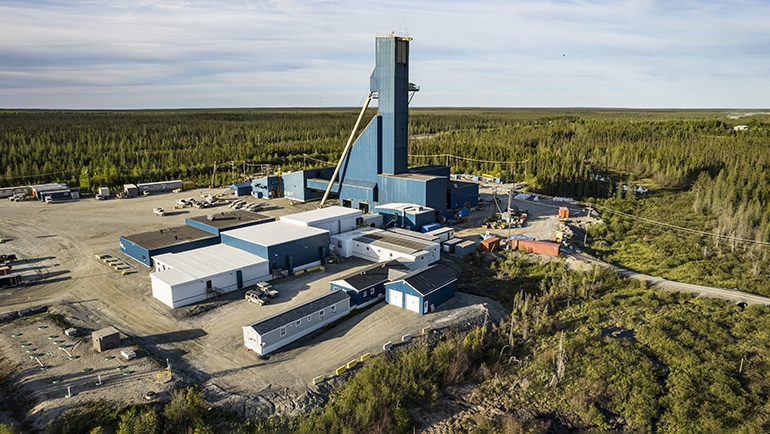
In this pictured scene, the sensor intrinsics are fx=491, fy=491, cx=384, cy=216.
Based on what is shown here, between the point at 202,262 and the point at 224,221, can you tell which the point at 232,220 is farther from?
the point at 202,262

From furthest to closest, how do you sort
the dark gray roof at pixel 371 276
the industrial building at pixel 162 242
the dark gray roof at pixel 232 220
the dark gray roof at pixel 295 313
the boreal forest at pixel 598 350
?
the dark gray roof at pixel 232 220 < the industrial building at pixel 162 242 < the dark gray roof at pixel 371 276 < the dark gray roof at pixel 295 313 < the boreal forest at pixel 598 350

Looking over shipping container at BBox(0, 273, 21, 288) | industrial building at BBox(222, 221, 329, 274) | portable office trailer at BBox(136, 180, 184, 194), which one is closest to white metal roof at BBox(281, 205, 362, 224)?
industrial building at BBox(222, 221, 329, 274)

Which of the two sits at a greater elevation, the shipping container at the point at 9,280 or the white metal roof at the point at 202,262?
the white metal roof at the point at 202,262

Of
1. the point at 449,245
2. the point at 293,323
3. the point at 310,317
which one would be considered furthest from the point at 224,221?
the point at 293,323

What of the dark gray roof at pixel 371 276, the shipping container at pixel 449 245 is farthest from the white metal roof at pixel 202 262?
the shipping container at pixel 449 245

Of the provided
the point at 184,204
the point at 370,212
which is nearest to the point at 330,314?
the point at 370,212

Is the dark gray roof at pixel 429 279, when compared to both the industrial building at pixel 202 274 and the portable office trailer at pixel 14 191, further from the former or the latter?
the portable office trailer at pixel 14 191
